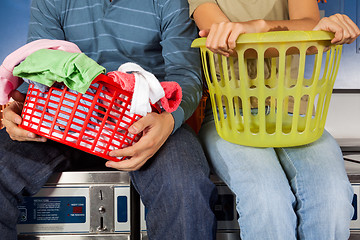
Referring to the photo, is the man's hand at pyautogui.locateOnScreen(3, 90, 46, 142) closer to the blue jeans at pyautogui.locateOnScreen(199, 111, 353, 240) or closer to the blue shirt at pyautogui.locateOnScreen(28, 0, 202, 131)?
the blue shirt at pyautogui.locateOnScreen(28, 0, 202, 131)

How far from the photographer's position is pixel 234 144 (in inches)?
49.2

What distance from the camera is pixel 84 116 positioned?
40.3 inches

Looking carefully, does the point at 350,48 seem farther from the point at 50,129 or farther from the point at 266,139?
the point at 50,129

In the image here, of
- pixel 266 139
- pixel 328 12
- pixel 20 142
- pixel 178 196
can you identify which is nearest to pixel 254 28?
pixel 266 139

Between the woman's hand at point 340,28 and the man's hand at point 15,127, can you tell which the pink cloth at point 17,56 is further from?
the woman's hand at point 340,28

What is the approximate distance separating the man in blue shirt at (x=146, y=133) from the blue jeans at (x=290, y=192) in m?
0.10

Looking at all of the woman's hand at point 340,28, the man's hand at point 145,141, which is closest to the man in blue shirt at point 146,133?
the man's hand at point 145,141

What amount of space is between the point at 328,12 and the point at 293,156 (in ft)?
3.37

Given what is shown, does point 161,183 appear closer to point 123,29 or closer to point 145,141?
point 145,141

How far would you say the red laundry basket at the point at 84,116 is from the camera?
3.33ft

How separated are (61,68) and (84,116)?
0.51ft

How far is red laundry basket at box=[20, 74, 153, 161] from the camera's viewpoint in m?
1.01

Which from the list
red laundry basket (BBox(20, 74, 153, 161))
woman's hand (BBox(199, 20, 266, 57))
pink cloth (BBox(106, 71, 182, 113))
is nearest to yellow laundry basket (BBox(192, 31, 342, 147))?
woman's hand (BBox(199, 20, 266, 57))

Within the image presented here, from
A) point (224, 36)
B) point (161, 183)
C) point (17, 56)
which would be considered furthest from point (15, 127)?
point (224, 36)
